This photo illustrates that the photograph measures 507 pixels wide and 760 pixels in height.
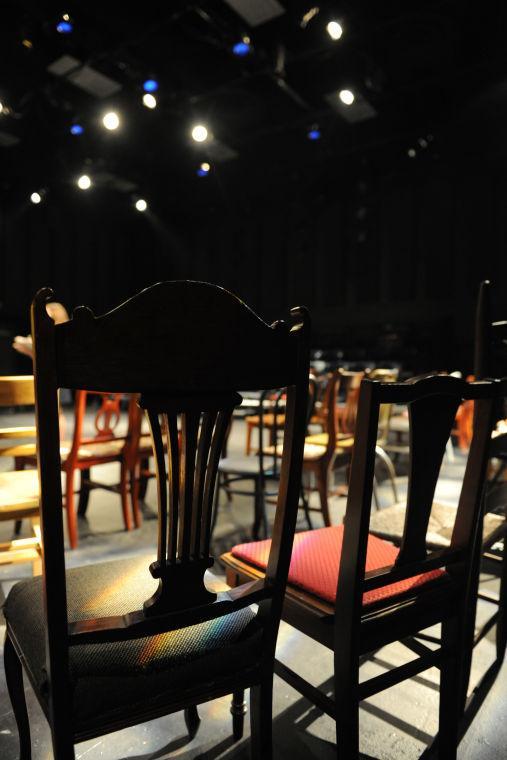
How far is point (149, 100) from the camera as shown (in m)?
6.53

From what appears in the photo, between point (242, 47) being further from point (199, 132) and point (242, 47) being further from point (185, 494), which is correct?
point (185, 494)

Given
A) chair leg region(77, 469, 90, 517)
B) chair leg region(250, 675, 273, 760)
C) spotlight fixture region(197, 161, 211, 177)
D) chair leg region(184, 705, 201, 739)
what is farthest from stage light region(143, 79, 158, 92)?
chair leg region(250, 675, 273, 760)

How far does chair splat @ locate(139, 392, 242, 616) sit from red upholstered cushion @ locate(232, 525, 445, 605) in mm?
305

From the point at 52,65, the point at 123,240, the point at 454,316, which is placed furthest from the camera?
the point at 123,240

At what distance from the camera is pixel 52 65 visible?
621 centimetres

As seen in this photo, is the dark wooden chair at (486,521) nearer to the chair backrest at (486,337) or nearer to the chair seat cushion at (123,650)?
the chair backrest at (486,337)

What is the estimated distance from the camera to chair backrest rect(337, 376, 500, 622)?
0.87 m

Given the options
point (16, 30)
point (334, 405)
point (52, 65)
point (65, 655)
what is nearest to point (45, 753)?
point (65, 655)

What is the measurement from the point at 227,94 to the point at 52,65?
2683mm

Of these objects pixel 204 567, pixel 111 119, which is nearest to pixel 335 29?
pixel 111 119

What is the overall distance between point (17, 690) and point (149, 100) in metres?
6.97

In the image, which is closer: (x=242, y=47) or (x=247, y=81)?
(x=242, y=47)

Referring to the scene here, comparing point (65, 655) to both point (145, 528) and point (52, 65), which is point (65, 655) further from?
point (52, 65)

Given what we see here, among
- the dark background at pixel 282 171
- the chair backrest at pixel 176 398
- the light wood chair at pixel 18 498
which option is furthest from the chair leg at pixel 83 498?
the dark background at pixel 282 171
